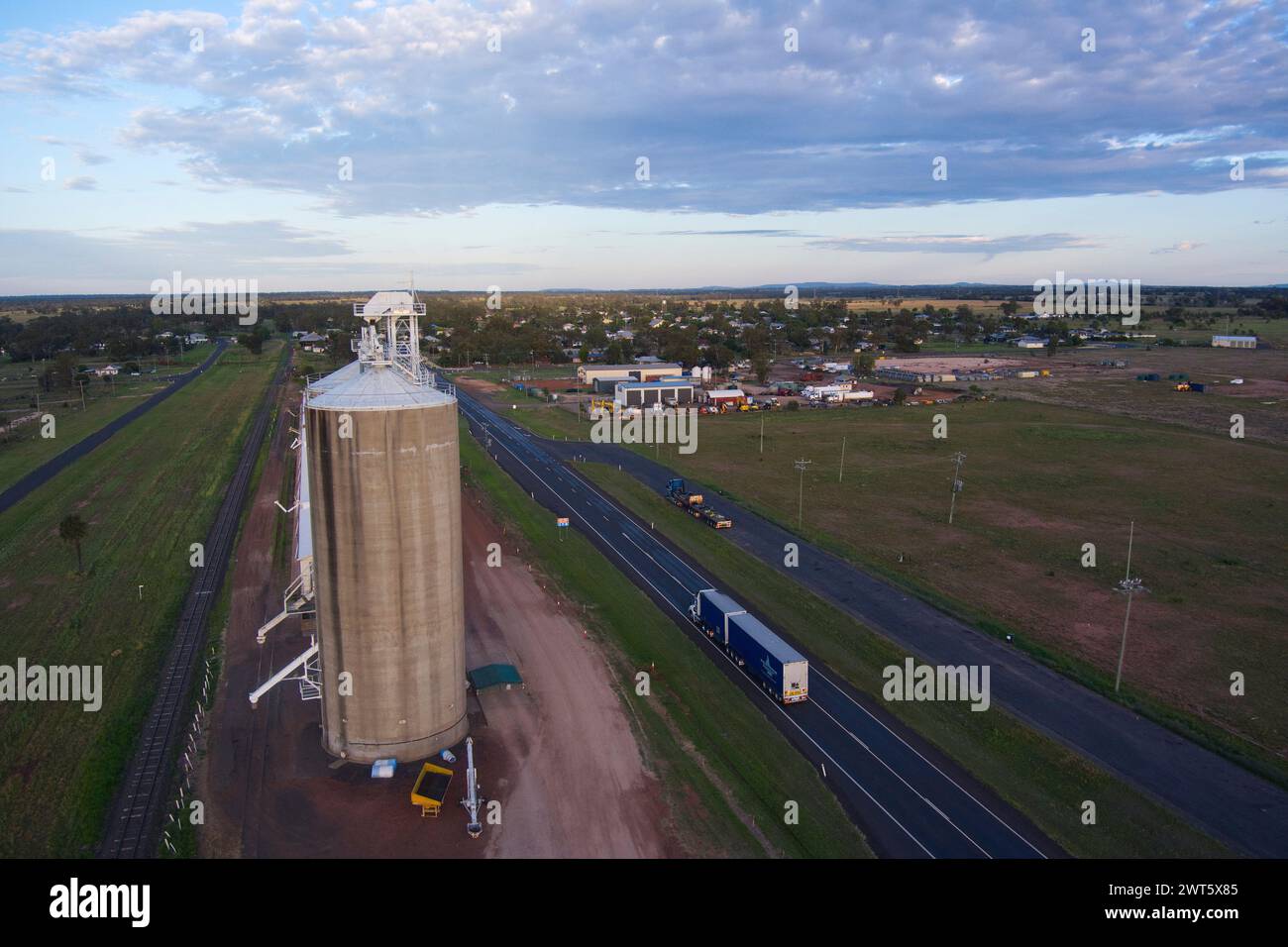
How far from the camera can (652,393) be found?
107938mm

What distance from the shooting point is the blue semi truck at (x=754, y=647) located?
31.1m

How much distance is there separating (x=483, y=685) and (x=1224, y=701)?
29.5 meters

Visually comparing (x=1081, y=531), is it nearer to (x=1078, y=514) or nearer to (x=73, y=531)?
(x=1078, y=514)

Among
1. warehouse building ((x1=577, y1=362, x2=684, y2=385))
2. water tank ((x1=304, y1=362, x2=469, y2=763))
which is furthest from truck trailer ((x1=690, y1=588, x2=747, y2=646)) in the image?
warehouse building ((x1=577, y1=362, x2=684, y2=385))

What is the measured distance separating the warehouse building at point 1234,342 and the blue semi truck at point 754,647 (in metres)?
193

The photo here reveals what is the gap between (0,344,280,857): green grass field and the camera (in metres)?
25.2

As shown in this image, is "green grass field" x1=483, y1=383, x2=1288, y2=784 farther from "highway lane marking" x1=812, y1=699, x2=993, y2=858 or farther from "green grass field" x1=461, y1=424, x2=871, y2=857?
"green grass field" x1=461, y1=424, x2=871, y2=857

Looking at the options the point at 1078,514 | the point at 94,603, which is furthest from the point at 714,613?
the point at 1078,514

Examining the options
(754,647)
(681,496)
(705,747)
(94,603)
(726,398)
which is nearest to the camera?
(705,747)

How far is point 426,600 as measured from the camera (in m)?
26.5

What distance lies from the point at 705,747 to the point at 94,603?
32530 millimetres

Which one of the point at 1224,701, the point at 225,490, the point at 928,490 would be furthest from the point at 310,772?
the point at 928,490

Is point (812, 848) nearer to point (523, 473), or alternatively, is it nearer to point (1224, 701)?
point (1224, 701)

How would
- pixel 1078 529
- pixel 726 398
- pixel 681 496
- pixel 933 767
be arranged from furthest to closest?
1. pixel 726 398
2. pixel 681 496
3. pixel 1078 529
4. pixel 933 767
